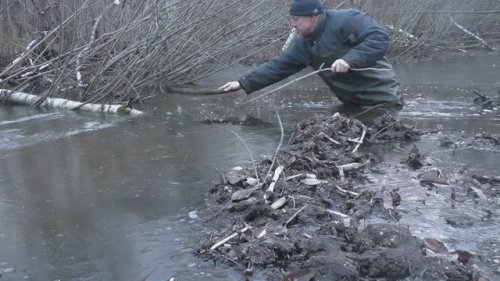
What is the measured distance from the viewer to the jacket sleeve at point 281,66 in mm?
7027

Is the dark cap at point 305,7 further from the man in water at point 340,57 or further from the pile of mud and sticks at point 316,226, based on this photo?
the pile of mud and sticks at point 316,226

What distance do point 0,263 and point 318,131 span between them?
116 inches

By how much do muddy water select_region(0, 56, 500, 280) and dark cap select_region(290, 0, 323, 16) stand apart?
108cm

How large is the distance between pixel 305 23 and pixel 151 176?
110 inches

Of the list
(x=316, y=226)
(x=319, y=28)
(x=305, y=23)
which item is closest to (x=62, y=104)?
(x=305, y=23)

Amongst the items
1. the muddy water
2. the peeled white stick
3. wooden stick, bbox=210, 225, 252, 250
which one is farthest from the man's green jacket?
wooden stick, bbox=210, 225, 252, 250

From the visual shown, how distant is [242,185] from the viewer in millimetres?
4125

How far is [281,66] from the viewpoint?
7.08 meters

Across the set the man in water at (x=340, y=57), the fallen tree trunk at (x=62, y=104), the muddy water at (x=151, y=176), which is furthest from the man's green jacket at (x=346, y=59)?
the fallen tree trunk at (x=62, y=104)

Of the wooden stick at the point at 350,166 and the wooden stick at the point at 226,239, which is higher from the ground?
the wooden stick at the point at 226,239

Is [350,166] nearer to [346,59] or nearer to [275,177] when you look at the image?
[275,177]

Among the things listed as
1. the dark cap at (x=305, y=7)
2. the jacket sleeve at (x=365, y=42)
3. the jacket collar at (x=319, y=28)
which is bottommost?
the jacket sleeve at (x=365, y=42)

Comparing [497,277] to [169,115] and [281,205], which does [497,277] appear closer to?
[281,205]

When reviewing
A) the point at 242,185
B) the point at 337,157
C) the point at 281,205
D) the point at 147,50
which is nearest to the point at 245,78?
the point at 147,50
